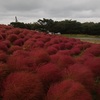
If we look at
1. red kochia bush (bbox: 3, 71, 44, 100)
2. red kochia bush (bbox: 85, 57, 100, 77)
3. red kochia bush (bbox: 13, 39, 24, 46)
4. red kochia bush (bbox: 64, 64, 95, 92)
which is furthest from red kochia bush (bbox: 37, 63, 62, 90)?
red kochia bush (bbox: 13, 39, 24, 46)

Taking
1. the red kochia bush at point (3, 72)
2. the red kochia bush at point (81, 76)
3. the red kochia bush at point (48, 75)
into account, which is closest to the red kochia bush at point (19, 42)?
the red kochia bush at point (81, 76)

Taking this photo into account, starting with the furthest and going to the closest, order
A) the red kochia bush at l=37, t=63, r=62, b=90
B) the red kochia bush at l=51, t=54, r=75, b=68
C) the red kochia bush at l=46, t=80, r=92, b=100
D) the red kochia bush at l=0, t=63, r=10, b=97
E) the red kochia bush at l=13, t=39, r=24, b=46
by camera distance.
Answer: the red kochia bush at l=13, t=39, r=24, b=46 < the red kochia bush at l=51, t=54, r=75, b=68 < the red kochia bush at l=37, t=63, r=62, b=90 < the red kochia bush at l=0, t=63, r=10, b=97 < the red kochia bush at l=46, t=80, r=92, b=100

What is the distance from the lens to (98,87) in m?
7.65

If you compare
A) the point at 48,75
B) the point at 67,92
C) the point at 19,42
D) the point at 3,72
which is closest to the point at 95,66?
the point at 48,75

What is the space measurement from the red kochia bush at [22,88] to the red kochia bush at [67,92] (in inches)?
10.6

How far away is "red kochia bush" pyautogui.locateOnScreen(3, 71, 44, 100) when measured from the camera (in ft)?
18.5

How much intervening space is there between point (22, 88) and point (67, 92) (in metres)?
0.94

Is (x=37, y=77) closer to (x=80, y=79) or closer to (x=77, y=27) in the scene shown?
(x=80, y=79)

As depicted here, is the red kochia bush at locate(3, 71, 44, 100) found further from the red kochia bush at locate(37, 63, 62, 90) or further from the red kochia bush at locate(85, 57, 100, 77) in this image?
the red kochia bush at locate(85, 57, 100, 77)

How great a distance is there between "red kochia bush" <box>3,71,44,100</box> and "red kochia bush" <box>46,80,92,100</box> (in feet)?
0.88

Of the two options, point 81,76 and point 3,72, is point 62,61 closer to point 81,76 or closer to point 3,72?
point 81,76

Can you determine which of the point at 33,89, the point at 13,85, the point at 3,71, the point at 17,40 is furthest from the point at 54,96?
the point at 17,40

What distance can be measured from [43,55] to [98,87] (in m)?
2.07

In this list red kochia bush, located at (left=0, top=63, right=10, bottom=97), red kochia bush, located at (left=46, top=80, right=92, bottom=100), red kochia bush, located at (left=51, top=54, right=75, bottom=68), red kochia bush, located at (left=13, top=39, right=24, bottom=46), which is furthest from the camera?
red kochia bush, located at (left=13, top=39, right=24, bottom=46)
